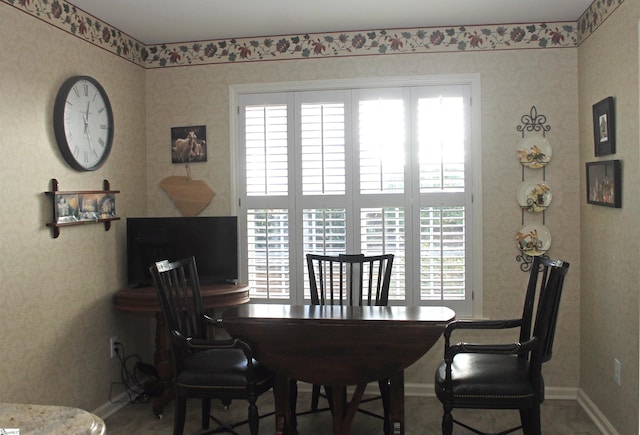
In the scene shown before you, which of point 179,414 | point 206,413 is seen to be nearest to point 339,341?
point 179,414

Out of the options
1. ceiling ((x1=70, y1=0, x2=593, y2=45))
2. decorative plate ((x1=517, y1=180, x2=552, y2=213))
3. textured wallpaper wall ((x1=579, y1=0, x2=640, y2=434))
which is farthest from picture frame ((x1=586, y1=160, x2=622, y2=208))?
ceiling ((x1=70, y1=0, x2=593, y2=45))

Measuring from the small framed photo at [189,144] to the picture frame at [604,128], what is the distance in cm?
248

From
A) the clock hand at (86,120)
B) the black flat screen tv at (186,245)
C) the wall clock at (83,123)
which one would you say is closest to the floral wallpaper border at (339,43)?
the wall clock at (83,123)

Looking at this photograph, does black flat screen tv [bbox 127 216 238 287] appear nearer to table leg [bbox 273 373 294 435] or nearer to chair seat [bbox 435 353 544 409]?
table leg [bbox 273 373 294 435]

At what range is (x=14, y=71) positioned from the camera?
8.54ft

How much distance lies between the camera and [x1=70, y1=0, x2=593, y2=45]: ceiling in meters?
3.05

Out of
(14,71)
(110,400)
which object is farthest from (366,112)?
(110,400)

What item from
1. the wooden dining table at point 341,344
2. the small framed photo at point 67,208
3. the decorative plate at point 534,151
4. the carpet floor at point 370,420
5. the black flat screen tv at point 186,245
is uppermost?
the decorative plate at point 534,151

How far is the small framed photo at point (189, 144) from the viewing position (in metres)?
3.78

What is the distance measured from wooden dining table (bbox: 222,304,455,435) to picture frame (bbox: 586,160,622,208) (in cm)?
110

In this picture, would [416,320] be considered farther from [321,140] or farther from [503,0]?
[503,0]

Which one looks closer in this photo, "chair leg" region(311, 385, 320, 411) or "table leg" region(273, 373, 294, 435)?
"table leg" region(273, 373, 294, 435)

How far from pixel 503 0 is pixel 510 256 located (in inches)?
61.5

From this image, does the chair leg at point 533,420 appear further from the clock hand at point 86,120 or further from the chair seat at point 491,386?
the clock hand at point 86,120
